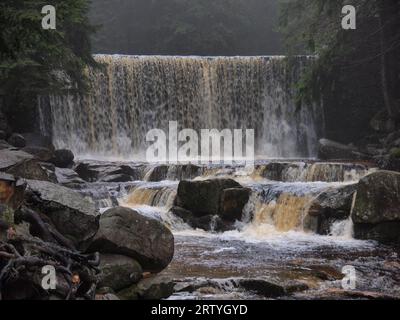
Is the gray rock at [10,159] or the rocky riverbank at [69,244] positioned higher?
the gray rock at [10,159]

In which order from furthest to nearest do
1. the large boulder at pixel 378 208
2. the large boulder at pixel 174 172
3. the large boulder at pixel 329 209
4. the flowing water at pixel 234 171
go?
1. the large boulder at pixel 174 172
2. the large boulder at pixel 329 209
3. the large boulder at pixel 378 208
4. the flowing water at pixel 234 171

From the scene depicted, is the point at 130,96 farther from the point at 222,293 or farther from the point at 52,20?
the point at 222,293

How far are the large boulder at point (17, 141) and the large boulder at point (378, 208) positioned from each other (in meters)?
12.9

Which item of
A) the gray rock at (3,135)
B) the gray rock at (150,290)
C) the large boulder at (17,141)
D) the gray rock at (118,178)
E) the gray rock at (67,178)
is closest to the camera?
the gray rock at (150,290)

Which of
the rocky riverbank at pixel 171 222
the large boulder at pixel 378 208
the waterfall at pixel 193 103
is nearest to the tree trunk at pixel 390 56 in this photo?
the rocky riverbank at pixel 171 222

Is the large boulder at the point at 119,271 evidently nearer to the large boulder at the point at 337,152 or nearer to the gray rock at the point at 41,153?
the gray rock at the point at 41,153

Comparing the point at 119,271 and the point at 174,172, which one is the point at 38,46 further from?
the point at 119,271

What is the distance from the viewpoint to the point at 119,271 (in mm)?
7684

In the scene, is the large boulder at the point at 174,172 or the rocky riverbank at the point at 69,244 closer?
the rocky riverbank at the point at 69,244

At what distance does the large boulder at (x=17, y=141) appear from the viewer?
19.3 meters

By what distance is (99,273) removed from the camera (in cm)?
700

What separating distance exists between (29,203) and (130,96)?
71.2 ft

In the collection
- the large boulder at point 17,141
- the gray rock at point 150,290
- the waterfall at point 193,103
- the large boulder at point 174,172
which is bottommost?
the gray rock at point 150,290

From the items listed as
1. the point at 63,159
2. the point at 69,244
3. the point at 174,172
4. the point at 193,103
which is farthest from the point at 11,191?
the point at 193,103
